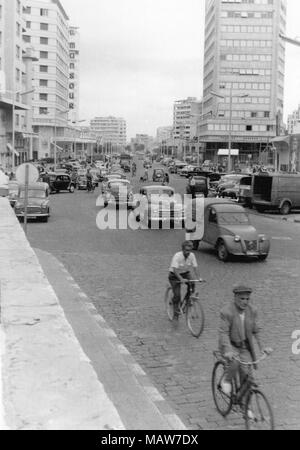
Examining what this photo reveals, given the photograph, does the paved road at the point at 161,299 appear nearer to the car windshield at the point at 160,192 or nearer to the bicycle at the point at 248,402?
the bicycle at the point at 248,402

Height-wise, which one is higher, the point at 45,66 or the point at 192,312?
the point at 45,66

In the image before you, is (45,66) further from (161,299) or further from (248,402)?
(248,402)

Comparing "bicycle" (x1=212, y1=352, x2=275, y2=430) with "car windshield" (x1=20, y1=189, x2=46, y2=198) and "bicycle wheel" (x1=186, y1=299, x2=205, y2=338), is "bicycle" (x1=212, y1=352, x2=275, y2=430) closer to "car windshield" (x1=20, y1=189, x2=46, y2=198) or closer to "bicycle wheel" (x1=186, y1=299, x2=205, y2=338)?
"bicycle wheel" (x1=186, y1=299, x2=205, y2=338)

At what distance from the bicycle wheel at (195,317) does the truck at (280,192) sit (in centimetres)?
2303

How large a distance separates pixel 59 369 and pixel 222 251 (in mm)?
13428

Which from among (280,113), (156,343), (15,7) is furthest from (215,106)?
(156,343)

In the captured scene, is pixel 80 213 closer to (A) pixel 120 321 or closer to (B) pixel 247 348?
(A) pixel 120 321

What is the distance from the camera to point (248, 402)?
257 inches

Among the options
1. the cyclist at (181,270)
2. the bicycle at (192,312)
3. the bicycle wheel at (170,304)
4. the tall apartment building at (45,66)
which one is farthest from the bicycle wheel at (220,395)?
the tall apartment building at (45,66)

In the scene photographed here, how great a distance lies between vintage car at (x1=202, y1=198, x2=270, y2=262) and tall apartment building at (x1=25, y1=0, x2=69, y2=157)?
300ft

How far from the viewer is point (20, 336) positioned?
6648 millimetres

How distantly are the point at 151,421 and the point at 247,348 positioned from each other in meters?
1.36

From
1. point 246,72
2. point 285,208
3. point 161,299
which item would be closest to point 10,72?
point 246,72

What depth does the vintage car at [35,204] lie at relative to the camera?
27.7 m
